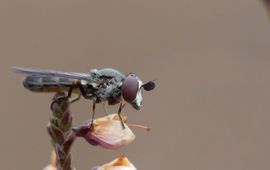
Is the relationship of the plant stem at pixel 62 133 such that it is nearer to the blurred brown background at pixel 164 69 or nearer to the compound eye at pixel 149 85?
the compound eye at pixel 149 85

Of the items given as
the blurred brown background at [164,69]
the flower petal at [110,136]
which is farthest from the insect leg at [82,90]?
the blurred brown background at [164,69]

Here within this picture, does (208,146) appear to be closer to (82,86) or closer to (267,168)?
(267,168)

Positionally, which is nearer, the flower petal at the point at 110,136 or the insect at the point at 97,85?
the flower petal at the point at 110,136

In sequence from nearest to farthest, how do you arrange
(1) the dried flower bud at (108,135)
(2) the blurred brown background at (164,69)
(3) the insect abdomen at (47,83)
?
(1) the dried flower bud at (108,135)
(3) the insect abdomen at (47,83)
(2) the blurred brown background at (164,69)

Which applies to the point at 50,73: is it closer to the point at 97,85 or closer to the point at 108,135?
the point at 97,85

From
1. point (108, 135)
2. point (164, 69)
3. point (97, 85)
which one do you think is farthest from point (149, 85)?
point (164, 69)

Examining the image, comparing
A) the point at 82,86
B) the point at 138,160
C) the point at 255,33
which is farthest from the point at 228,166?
the point at 82,86

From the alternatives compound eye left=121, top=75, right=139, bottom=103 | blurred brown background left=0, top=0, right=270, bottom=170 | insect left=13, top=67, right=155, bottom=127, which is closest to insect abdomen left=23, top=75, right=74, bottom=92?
insect left=13, top=67, right=155, bottom=127
